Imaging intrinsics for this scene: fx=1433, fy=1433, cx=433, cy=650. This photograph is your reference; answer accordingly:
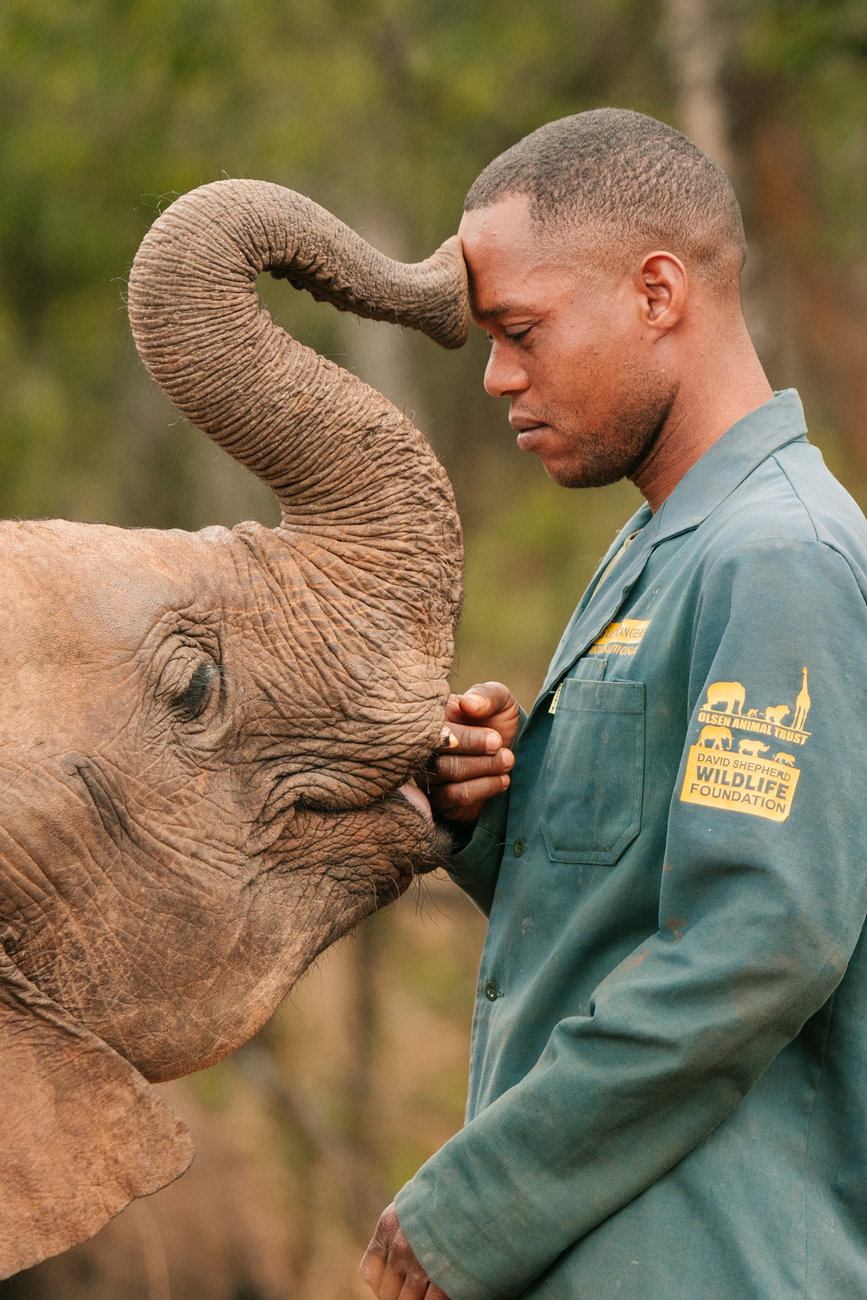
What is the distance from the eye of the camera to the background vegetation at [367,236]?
669 centimetres

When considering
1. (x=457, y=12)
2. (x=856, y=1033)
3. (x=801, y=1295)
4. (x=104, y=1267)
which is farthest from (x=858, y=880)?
(x=457, y=12)

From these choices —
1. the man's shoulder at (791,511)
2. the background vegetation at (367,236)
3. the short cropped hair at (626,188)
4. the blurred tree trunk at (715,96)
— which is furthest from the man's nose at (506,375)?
the blurred tree trunk at (715,96)

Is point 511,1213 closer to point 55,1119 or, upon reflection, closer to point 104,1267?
point 55,1119

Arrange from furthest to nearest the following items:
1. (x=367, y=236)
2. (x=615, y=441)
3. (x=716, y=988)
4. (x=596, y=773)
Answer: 1. (x=367, y=236)
2. (x=615, y=441)
3. (x=596, y=773)
4. (x=716, y=988)

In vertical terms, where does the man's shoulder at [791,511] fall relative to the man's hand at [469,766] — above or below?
above

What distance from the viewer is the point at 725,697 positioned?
201 cm

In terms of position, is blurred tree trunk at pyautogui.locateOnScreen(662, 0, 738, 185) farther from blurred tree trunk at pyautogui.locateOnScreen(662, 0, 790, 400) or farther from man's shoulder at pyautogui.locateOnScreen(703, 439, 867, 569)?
man's shoulder at pyautogui.locateOnScreen(703, 439, 867, 569)

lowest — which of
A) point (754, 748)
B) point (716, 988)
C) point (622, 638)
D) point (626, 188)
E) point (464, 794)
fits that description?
point (716, 988)

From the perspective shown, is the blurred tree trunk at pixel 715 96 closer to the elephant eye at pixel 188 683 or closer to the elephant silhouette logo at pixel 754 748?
the elephant eye at pixel 188 683

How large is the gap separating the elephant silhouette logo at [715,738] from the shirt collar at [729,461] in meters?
0.47

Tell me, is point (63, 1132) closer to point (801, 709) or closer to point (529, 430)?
point (801, 709)

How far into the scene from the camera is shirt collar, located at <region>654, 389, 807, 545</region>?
2.38 m

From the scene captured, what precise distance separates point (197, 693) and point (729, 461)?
98cm

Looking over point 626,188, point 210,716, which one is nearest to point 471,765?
point 210,716
